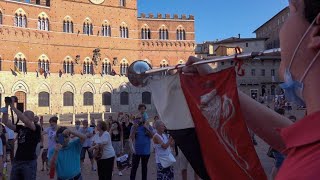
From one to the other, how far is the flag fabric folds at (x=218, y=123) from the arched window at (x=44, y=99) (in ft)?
125

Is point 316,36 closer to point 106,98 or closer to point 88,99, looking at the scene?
point 88,99

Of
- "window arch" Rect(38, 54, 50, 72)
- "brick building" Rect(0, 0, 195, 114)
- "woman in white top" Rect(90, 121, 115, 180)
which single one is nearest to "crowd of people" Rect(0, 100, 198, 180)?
"woman in white top" Rect(90, 121, 115, 180)

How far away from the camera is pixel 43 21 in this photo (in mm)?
41062

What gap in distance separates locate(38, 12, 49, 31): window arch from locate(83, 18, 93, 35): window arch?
446 cm

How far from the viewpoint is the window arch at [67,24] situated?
42.4 meters

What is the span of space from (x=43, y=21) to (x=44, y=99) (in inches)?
344

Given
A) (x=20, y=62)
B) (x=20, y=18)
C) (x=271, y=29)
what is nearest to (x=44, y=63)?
(x=20, y=62)

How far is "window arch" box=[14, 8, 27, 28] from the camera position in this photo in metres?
39.2

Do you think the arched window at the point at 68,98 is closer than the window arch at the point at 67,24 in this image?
Yes

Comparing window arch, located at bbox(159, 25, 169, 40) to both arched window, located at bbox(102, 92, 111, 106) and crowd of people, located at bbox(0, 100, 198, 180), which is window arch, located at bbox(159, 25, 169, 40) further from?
crowd of people, located at bbox(0, 100, 198, 180)

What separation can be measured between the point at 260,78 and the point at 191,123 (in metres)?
59.9

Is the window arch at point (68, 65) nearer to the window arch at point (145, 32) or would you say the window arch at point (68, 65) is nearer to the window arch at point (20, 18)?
the window arch at point (20, 18)

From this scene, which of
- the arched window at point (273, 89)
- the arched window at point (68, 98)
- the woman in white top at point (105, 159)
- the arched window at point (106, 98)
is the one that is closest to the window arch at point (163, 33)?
the arched window at point (106, 98)

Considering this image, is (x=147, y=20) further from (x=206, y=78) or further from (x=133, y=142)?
(x=206, y=78)
